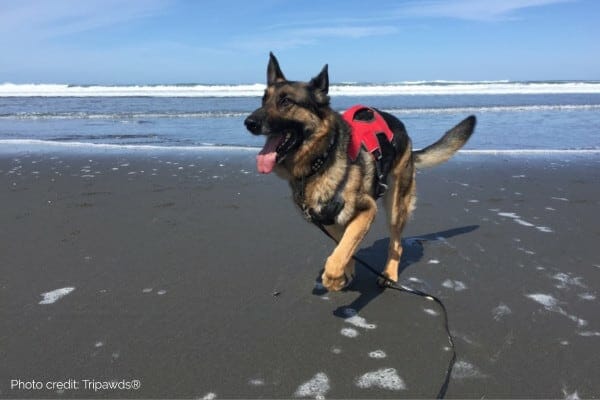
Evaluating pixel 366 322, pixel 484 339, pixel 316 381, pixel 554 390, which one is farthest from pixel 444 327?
pixel 316 381

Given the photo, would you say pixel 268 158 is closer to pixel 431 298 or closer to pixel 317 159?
pixel 317 159

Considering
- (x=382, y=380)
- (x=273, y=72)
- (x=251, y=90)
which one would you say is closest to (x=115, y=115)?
(x=273, y=72)

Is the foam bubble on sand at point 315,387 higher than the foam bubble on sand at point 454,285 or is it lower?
lower

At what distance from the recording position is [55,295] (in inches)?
162

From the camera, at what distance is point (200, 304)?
13.2 feet

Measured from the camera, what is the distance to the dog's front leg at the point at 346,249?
11.8 ft

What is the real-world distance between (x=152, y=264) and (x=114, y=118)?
17.9 meters

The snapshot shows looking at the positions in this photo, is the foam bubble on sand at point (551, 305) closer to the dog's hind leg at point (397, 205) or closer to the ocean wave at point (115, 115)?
the dog's hind leg at point (397, 205)

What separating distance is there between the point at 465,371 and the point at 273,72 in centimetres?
295

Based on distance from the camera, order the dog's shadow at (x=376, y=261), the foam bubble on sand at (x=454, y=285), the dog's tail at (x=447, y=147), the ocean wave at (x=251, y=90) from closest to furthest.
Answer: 1. the dog's shadow at (x=376, y=261)
2. the foam bubble on sand at (x=454, y=285)
3. the dog's tail at (x=447, y=147)
4. the ocean wave at (x=251, y=90)

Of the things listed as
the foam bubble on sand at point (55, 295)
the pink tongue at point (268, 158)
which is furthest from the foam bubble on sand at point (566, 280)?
the foam bubble on sand at point (55, 295)

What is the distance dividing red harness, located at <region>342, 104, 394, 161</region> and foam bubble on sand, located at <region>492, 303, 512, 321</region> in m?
1.64

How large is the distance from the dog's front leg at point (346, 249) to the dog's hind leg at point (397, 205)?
89 centimetres

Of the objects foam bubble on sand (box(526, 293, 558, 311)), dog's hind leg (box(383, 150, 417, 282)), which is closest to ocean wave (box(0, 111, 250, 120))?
dog's hind leg (box(383, 150, 417, 282))
